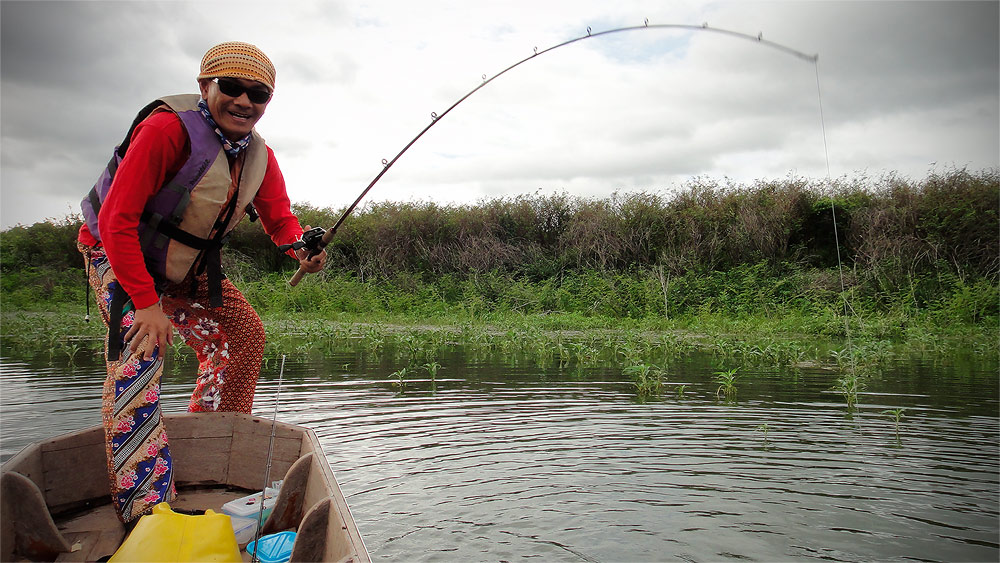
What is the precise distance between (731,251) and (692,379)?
11.0 metres

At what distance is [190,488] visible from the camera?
345 centimetres

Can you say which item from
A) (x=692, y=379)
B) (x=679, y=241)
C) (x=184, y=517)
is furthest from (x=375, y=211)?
(x=184, y=517)

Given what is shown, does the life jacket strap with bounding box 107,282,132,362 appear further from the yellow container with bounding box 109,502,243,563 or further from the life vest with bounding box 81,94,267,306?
the yellow container with bounding box 109,502,243,563

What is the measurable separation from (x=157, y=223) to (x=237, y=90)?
2.10ft

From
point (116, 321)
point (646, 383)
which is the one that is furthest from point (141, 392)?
point (646, 383)

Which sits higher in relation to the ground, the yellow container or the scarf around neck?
the scarf around neck

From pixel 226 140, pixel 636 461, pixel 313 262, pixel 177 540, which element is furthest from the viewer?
pixel 636 461

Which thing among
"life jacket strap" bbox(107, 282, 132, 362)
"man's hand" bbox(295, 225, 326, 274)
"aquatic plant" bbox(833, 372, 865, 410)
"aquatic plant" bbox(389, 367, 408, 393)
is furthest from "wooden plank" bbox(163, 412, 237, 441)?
"aquatic plant" bbox(833, 372, 865, 410)

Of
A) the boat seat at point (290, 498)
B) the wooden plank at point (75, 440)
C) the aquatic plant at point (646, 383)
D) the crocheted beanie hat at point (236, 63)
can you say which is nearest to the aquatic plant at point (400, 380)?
the aquatic plant at point (646, 383)

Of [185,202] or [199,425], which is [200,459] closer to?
[199,425]

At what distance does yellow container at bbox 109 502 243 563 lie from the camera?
2064mm

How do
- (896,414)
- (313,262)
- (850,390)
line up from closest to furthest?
(313,262), (896,414), (850,390)

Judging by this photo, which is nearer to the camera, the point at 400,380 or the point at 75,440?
the point at 75,440

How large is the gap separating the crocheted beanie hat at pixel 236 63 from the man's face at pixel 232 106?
3 centimetres
